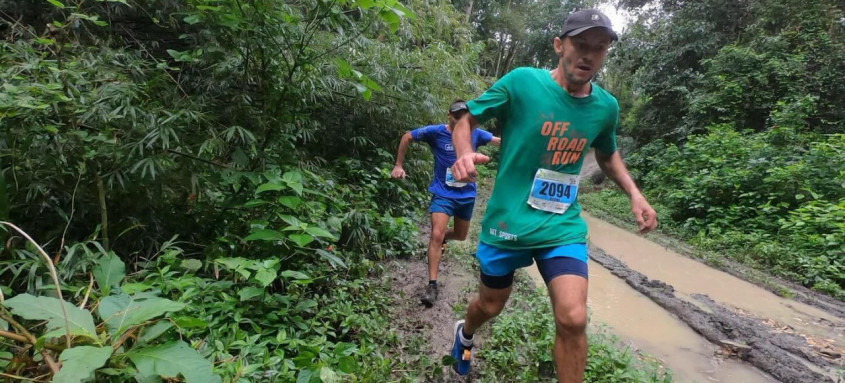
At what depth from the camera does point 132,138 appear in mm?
2189

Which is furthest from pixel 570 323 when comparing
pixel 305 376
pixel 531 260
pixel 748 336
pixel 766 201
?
pixel 766 201

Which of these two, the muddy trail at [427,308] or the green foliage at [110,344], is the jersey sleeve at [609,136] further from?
the green foliage at [110,344]

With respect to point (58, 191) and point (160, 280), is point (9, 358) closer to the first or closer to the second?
point (160, 280)

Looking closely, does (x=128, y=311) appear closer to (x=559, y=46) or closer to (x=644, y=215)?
(x=559, y=46)

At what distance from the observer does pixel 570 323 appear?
1.72 meters

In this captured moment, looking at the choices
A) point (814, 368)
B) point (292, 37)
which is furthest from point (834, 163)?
point (292, 37)

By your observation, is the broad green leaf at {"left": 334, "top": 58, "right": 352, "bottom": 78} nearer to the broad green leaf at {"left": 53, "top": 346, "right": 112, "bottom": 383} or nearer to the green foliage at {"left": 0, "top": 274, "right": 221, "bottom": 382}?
the green foliage at {"left": 0, "top": 274, "right": 221, "bottom": 382}

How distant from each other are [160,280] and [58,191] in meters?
0.79

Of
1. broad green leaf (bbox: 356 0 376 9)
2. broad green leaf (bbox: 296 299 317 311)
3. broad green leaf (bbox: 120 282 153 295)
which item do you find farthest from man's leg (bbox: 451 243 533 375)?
broad green leaf (bbox: 120 282 153 295)

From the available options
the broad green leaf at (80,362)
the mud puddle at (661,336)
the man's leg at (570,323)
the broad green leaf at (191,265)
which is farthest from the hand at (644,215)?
the broad green leaf at (191,265)

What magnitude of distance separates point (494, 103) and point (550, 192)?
0.53 m

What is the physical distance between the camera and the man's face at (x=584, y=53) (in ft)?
6.06

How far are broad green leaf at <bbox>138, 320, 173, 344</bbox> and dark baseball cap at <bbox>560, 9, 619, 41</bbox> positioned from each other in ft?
6.66

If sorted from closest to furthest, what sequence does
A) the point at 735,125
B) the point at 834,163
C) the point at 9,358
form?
the point at 9,358 → the point at 834,163 → the point at 735,125
